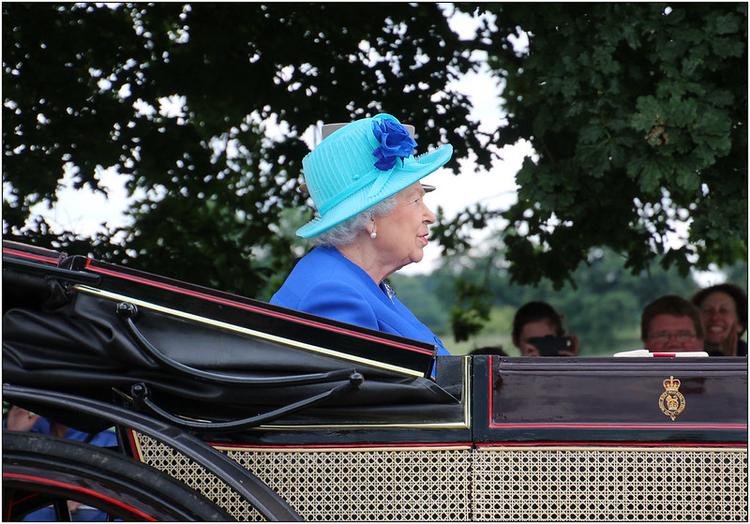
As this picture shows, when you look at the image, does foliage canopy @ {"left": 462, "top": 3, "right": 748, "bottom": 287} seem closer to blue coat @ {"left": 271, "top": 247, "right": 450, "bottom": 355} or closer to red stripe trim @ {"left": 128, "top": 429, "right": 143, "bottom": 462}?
blue coat @ {"left": 271, "top": 247, "right": 450, "bottom": 355}

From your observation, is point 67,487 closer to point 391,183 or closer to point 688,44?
point 391,183

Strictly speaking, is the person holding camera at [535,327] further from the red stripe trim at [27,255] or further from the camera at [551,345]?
the red stripe trim at [27,255]

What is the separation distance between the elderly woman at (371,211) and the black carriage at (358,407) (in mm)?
393

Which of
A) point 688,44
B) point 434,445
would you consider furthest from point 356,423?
point 688,44

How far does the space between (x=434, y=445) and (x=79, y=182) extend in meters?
3.28

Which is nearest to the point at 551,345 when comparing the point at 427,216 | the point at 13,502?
the point at 427,216

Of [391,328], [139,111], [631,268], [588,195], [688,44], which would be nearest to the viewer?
[391,328]

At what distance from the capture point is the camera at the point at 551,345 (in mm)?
5091

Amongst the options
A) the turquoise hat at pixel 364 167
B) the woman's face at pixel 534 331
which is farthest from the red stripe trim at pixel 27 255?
the woman's face at pixel 534 331

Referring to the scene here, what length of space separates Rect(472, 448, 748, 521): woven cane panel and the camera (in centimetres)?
285

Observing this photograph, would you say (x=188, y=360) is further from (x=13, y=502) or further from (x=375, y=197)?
(x=375, y=197)

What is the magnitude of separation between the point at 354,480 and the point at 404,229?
29.5 inches

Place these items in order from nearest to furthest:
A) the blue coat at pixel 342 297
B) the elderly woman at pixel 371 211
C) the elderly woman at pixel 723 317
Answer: the blue coat at pixel 342 297 → the elderly woman at pixel 371 211 → the elderly woman at pixel 723 317

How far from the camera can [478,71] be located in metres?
5.36
